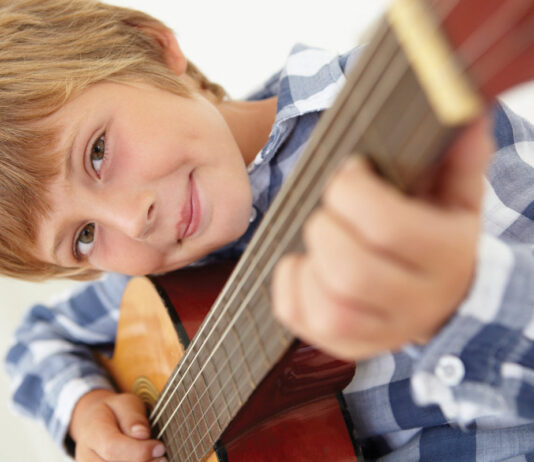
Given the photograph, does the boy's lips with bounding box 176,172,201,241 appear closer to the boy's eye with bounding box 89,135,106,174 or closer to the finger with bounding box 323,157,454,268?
the boy's eye with bounding box 89,135,106,174

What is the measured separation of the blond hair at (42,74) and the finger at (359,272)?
0.46 meters

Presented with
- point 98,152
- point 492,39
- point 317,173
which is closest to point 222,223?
point 98,152

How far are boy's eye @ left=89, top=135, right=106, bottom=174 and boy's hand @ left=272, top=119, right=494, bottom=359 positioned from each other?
0.44 m

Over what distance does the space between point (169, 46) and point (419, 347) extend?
0.63 m

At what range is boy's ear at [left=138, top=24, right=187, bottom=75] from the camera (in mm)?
825

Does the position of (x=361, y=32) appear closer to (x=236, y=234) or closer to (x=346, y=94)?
(x=346, y=94)

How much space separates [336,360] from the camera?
1.77 ft

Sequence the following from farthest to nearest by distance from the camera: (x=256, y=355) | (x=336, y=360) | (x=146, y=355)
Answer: (x=146, y=355) < (x=336, y=360) < (x=256, y=355)

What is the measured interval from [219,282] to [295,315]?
0.45 m

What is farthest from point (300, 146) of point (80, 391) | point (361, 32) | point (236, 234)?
point (80, 391)

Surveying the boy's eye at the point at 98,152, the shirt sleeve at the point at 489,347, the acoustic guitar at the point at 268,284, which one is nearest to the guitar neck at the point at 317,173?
the acoustic guitar at the point at 268,284

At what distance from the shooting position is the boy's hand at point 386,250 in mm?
279

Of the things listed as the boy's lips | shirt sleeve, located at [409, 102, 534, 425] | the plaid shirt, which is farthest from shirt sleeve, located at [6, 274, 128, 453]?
shirt sleeve, located at [409, 102, 534, 425]

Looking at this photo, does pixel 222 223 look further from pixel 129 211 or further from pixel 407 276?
pixel 407 276
